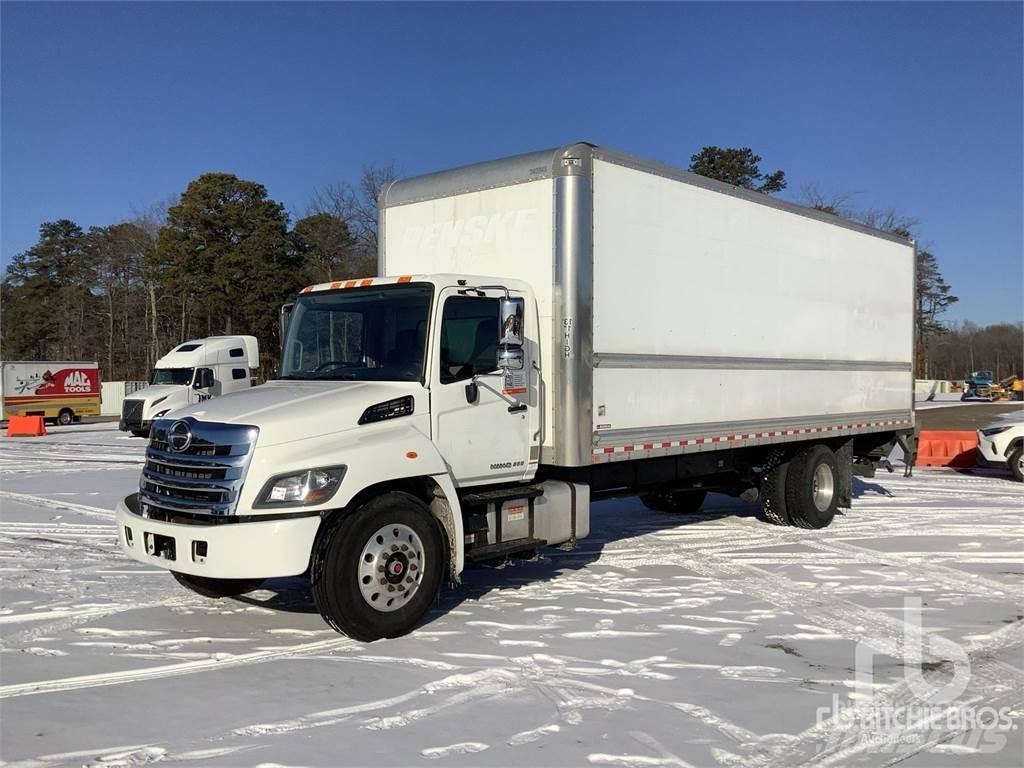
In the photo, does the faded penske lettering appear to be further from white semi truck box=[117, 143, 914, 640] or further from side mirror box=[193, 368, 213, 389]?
side mirror box=[193, 368, 213, 389]

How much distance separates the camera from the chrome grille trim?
5.55m

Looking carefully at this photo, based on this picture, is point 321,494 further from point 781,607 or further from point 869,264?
point 869,264

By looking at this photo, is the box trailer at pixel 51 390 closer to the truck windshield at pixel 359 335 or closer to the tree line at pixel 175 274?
the tree line at pixel 175 274

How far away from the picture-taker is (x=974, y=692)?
5137mm

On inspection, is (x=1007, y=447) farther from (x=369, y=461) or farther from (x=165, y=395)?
(x=165, y=395)

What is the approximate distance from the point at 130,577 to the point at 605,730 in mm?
5296

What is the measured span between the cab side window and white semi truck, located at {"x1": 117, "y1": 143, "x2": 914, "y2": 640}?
2 centimetres

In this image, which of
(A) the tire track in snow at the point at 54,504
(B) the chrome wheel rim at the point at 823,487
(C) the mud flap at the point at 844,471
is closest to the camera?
(B) the chrome wheel rim at the point at 823,487

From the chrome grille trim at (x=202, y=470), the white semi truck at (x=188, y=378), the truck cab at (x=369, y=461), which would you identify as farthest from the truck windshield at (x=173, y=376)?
the chrome grille trim at (x=202, y=470)

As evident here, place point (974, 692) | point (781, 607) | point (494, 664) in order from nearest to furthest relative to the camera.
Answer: point (974, 692), point (494, 664), point (781, 607)

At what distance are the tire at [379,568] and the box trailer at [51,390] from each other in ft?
122

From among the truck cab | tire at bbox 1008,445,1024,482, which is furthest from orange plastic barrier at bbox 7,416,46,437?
tire at bbox 1008,445,1024,482

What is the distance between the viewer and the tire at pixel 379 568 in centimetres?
570

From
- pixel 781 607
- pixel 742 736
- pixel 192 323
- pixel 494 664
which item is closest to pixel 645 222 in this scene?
pixel 781 607
